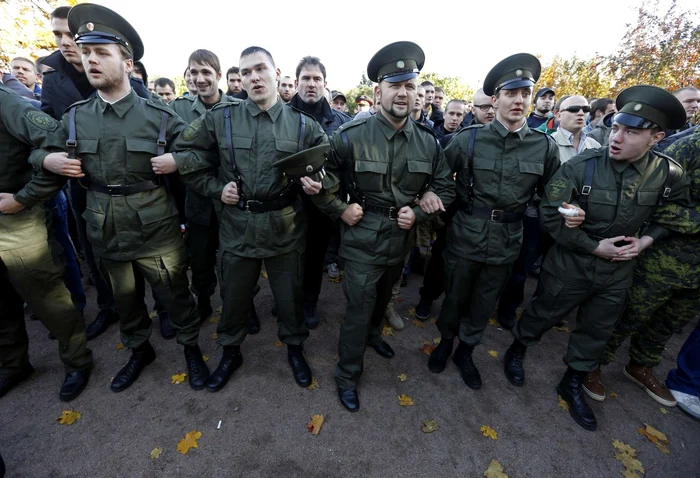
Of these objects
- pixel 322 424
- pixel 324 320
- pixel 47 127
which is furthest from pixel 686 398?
pixel 47 127

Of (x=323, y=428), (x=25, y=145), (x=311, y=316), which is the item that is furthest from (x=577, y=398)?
(x=25, y=145)

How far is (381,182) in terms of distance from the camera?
256cm

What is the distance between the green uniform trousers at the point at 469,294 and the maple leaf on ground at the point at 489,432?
71cm

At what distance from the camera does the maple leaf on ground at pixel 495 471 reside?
234 centimetres

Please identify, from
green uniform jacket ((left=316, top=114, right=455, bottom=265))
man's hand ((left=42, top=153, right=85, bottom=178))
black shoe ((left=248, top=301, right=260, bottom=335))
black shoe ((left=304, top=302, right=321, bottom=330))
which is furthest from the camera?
black shoe ((left=304, top=302, right=321, bottom=330))

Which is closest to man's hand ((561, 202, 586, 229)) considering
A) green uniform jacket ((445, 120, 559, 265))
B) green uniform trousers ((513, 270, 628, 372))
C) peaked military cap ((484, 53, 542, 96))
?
green uniform jacket ((445, 120, 559, 265))

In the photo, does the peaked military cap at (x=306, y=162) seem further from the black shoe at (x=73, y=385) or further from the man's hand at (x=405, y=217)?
the black shoe at (x=73, y=385)

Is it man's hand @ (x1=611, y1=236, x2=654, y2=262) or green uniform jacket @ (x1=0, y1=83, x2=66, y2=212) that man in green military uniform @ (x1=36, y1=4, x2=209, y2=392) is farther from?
man's hand @ (x1=611, y1=236, x2=654, y2=262)

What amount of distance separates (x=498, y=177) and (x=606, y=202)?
0.80 m

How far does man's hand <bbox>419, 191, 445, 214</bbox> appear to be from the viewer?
8.46 feet

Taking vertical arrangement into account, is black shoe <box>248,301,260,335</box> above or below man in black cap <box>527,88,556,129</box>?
A: below

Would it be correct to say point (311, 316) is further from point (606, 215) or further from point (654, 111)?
point (654, 111)

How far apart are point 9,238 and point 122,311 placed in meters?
0.93

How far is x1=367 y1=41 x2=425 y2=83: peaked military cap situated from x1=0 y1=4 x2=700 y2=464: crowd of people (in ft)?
0.06
